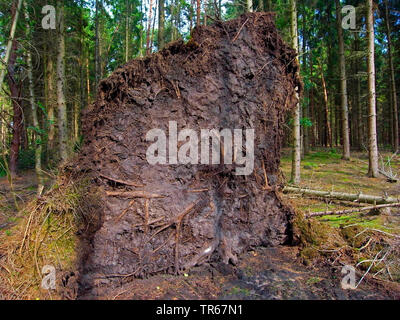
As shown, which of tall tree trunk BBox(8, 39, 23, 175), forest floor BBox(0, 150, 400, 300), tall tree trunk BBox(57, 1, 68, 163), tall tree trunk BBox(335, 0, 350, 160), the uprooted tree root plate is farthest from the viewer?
tall tree trunk BBox(335, 0, 350, 160)

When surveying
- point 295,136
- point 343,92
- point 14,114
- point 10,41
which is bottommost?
point 295,136

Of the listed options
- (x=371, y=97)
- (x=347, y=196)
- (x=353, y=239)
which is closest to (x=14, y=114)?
(x=353, y=239)

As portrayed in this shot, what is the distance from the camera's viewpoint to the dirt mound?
404cm

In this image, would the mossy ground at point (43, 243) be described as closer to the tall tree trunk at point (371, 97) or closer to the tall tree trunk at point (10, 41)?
the tall tree trunk at point (10, 41)

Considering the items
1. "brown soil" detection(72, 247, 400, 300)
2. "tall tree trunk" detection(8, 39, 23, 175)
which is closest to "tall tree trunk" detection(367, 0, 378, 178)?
"brown soil" detection(72, 247, 400, 300)

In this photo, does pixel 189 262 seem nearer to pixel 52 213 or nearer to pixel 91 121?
pixel 52 213

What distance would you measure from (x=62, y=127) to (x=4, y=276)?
5617mm

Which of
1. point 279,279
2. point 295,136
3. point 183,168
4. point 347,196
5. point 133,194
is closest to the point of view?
point 279,279

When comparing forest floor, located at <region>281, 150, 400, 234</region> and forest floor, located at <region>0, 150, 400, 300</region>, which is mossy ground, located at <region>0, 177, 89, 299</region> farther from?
forest floor, located at <region>281, 150, 400, 234</region>

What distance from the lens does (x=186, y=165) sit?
4.52 m

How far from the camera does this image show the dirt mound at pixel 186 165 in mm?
4035

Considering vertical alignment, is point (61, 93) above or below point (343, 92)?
below

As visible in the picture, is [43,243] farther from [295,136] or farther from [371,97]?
[371,97]
